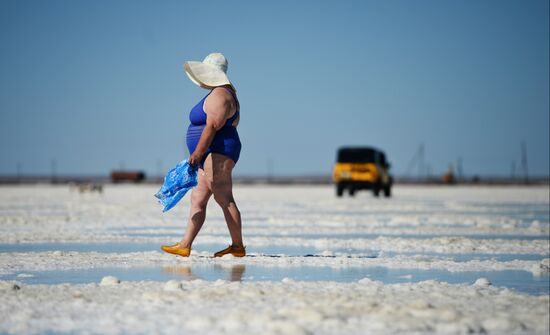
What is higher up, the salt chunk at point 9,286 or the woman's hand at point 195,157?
the woman's hand at point 195,157

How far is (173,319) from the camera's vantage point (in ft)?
16.6

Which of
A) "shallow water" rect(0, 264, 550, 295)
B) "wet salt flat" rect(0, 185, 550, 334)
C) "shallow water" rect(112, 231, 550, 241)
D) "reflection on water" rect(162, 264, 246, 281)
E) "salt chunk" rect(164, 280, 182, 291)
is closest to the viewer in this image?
"wet salt flat" rect(0, 185, 550, 334)

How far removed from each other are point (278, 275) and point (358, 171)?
3120 centimetres

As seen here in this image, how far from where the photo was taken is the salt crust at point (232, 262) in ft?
26.5

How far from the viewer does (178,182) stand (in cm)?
890

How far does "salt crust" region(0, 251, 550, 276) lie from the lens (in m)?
8.07

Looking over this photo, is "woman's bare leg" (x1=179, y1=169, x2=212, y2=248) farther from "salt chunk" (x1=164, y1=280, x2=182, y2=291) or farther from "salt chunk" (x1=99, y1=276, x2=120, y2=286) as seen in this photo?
Answer: "salt chunk" (x1=164, y1=280, x2=182, y2=291)

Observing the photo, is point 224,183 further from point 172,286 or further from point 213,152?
point 172,286

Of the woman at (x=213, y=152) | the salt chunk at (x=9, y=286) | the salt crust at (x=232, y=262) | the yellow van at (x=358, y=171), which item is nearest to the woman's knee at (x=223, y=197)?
the woman at (x=213, y=152)

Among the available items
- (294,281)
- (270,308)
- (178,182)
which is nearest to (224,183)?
(178,182)

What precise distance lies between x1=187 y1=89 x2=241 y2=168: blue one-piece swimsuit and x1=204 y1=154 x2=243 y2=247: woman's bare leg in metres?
0.07

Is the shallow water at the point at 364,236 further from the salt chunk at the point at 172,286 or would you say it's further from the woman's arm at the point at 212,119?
the salt chunk at the point at 172,286

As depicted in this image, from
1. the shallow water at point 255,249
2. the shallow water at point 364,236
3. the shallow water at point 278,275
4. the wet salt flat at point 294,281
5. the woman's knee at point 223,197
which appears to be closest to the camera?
the wet salt flat at point 294,281

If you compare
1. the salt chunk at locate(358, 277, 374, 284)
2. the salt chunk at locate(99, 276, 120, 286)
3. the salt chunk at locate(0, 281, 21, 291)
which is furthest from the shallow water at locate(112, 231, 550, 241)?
Result: the salt chunk at locate(0, 281, 21, 291)
